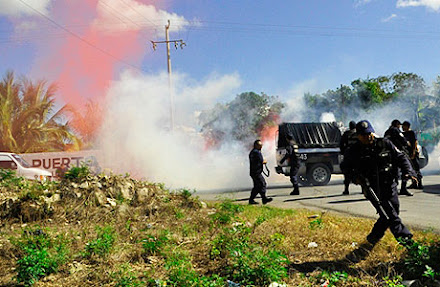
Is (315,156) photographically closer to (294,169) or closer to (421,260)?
(294,169)

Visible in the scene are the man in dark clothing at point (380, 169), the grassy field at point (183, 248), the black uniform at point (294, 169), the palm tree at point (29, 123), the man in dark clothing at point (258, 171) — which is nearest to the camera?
the grassy field at point (183, 248)

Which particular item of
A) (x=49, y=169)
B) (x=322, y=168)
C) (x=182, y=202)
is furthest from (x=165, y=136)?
(x=182, y=202)

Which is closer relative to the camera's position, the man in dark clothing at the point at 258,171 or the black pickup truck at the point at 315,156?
the man in dark clothing at the point at 258,171

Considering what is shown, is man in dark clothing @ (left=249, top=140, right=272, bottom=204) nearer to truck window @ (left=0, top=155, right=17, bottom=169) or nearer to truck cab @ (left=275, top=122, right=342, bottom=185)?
truck cab @ (left=275, top=122, right=342, bottom=185)

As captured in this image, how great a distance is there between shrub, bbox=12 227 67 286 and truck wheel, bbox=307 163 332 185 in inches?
370

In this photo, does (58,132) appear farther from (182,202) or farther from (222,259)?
(222,259)

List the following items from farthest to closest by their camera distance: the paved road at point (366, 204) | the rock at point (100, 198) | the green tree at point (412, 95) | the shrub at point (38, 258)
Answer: the green tree at point (412, 95) → the rock at point (100, 198) → the paved road at point (366, 204) → the shrub at point (38, 258)

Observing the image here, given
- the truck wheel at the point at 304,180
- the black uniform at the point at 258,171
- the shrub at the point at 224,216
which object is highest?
the black uniform at the point at 258,171

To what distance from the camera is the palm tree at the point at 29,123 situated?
72.4ft

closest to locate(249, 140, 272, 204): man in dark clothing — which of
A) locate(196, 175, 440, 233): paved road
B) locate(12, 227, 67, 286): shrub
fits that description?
locate(196, 175, 440, 233): paved road

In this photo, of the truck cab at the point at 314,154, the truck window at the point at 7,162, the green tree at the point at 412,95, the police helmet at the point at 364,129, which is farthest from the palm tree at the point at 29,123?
the green tree at the point at 412,95

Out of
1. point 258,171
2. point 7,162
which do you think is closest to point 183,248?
point 258,171

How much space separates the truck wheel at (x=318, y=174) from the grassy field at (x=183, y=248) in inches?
236

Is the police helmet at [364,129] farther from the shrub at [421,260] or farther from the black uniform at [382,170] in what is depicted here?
the shrub at [421,260]
